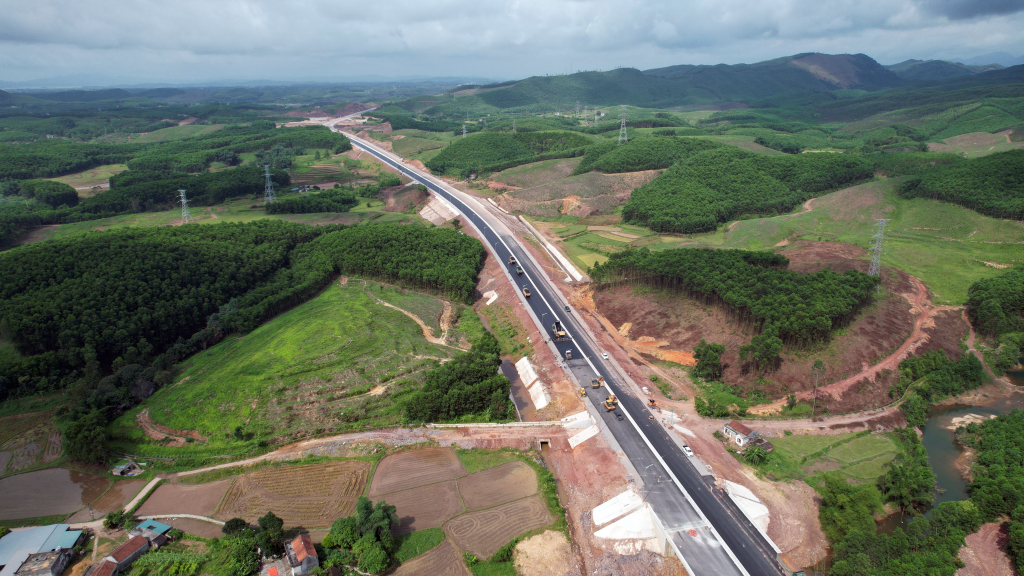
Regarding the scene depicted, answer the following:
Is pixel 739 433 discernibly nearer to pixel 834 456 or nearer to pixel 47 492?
pixel 834 456

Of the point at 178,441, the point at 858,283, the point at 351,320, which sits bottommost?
the point at 178,441

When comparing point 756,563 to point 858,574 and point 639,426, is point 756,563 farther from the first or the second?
point 639,426

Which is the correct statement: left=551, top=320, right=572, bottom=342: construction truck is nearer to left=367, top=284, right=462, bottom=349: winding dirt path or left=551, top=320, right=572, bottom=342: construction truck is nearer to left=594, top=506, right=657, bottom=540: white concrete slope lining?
left=367, top=284, right=462, bottom=349: winding dirt path

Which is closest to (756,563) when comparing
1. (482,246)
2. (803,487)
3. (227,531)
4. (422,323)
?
(803,487)

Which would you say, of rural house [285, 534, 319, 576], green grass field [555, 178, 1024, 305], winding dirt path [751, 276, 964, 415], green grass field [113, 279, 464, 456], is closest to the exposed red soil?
winding dirt path [751, 276, 964, 415]

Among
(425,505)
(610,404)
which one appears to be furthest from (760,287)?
(425,505)

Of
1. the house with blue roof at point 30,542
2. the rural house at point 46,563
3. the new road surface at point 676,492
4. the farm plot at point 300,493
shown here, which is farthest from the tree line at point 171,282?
the new road surface at point 676,492
